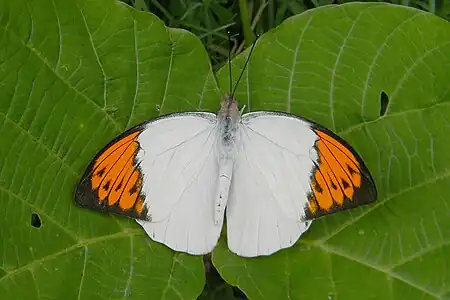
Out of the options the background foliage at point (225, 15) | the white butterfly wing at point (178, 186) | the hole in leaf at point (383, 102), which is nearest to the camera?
the white butterfly wing at point (178, 186)

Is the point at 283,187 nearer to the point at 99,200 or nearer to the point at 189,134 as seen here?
the point at 189,134

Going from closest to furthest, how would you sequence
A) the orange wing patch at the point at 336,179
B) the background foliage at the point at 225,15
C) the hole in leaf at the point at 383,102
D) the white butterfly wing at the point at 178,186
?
the orange wing patch at the point at 336,179
the white butterfly wing at the point at 178,186
the hole in leaf at the point at 383,102
the background foliage at the point at 225,15

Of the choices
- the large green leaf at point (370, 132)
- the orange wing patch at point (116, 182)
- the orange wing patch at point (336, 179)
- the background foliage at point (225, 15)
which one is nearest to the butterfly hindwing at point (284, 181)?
the orange wing patch at point (336, 179)

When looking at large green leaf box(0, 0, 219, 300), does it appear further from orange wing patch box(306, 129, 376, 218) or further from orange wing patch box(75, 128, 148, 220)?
orange wing patch box(306, 129, 376, 218)

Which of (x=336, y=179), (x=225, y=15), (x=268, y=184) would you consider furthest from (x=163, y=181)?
(x=225, y=15)

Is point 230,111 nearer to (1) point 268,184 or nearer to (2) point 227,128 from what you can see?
(2) point 227,128

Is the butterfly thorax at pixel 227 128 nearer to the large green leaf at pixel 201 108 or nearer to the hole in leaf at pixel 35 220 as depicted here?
the large green leaf at pixel 201 108

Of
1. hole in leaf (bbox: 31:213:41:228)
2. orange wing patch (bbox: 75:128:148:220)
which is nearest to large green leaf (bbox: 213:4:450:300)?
orange wing patch (bbox: 75:128:148:220)
